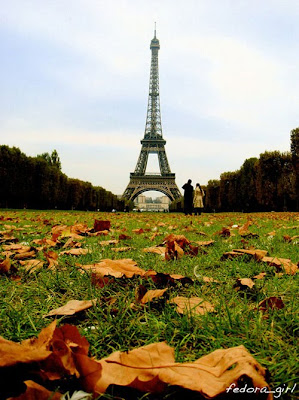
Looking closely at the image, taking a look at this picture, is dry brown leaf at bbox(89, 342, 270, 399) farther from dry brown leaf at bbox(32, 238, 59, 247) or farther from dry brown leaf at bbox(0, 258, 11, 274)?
dry brown leaf at bbox(32, 238, 59, 247)

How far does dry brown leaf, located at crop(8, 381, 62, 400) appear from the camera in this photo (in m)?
0.71

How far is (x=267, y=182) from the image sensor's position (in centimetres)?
2517

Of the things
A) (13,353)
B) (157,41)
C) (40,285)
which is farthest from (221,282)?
(157,41)

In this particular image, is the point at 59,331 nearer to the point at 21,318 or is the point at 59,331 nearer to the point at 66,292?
the point at 21,318

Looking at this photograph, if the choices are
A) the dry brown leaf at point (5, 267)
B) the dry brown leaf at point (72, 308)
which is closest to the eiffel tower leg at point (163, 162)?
the dry brown leaf at point (5, 267)

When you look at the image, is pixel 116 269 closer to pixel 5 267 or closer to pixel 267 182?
pixel 5 267

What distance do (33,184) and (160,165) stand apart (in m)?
28.3

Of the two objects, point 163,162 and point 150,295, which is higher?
point 163,162

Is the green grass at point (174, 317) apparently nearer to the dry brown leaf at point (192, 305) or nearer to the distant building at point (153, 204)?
the dry brown leaf at point (192, 305)

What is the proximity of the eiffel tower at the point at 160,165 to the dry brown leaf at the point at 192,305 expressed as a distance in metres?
47.0

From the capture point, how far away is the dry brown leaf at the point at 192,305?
1371 mm

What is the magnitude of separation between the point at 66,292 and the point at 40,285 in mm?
192

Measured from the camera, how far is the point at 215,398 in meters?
0.76

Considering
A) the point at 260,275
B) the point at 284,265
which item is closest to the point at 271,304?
the point at 260,275
